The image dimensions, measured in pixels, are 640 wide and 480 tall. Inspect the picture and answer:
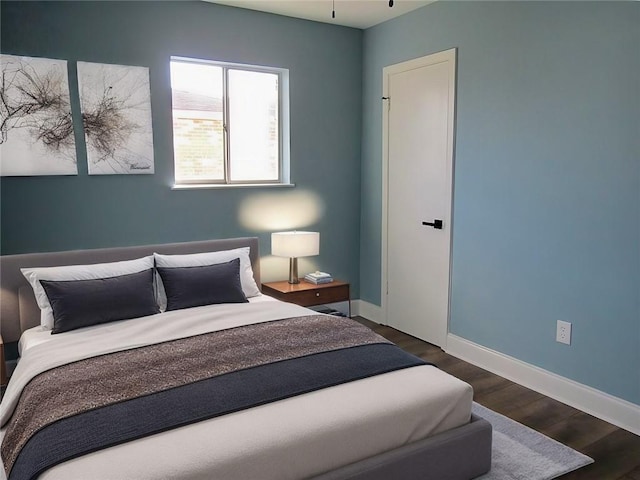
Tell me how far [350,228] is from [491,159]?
1.62m

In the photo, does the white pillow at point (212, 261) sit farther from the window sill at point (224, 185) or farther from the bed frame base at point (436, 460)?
the bed frame base at point (436, 460)

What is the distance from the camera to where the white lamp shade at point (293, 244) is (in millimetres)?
4137

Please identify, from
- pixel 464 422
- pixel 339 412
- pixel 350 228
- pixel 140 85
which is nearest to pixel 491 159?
pixel 350 228

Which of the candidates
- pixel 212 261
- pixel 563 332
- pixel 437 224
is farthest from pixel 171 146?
pixel 563 332

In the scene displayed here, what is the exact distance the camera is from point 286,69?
4320 mm

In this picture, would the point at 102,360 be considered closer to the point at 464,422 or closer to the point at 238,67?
the point at 464,422

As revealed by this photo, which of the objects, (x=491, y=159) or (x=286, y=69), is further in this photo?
(x=286, y=69)

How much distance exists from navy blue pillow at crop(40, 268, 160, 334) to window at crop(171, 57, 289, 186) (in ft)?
3.76

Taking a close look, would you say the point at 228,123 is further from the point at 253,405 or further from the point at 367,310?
the point at 253,405

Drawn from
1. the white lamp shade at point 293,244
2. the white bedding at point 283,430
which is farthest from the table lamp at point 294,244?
the white bedding at point 283,430

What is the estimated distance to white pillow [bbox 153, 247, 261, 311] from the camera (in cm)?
348

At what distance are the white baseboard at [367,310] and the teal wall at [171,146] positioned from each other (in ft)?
0.81

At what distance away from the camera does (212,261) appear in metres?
3.62

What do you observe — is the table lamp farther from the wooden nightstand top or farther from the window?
the window
